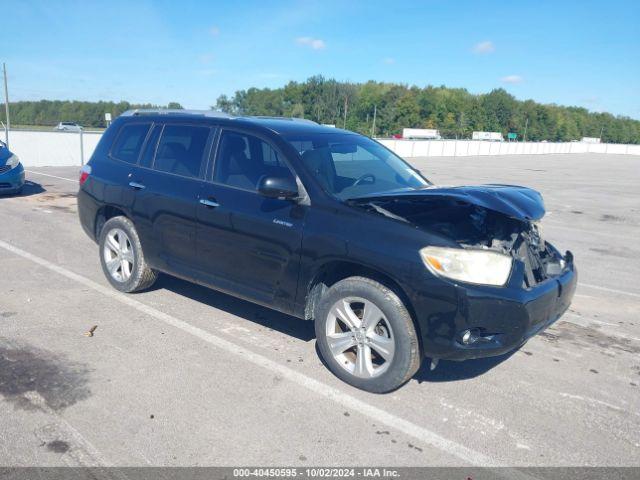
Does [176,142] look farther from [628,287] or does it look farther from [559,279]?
[628,287]

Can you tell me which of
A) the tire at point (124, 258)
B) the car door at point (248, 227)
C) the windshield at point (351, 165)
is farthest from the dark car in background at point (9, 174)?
the windshield at point (351, 165)

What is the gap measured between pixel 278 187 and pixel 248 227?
0.52 m

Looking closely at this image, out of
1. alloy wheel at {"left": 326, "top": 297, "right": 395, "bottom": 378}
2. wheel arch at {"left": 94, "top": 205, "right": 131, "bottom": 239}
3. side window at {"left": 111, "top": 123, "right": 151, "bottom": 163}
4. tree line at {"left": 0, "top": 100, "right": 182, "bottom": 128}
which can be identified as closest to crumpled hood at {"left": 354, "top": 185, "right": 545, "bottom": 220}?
alloy wheel at {"left": 326, "top": 297, "right": 395, "bottom": 378}

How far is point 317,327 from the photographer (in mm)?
4082

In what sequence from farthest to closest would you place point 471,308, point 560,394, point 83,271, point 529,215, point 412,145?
point 412,145 < point 83,271 < point 560,394 < point 529,215 < point 471,308

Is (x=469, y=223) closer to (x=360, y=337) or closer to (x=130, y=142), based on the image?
(x=360, y=337)

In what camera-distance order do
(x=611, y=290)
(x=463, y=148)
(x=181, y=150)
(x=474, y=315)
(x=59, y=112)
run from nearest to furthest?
(x=474, y=315)
(x=181, y=150)
(x=611, y=290)
(x=463, y=148)
(x=59, y=112)

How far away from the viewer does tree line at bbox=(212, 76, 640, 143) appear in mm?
102625

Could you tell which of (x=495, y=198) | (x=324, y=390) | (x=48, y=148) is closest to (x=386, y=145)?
(x=48, y=148)

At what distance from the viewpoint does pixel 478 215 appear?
395 centimetres

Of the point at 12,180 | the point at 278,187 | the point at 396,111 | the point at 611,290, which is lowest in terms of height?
the point at 611,290

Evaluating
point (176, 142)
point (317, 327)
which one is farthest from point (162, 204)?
point (317, 327)

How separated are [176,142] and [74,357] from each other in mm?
2123

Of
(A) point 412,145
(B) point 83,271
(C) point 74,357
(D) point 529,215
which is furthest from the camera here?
(A) point 412,145
